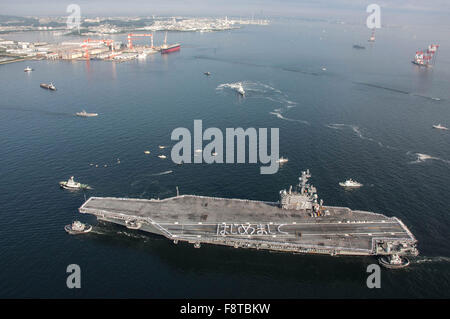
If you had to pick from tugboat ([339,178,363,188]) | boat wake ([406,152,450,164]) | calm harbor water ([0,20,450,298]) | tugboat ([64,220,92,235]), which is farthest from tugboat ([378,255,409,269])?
tugboat ([64,220,92,235])

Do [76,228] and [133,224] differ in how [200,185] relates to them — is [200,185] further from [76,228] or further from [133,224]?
[76,228]

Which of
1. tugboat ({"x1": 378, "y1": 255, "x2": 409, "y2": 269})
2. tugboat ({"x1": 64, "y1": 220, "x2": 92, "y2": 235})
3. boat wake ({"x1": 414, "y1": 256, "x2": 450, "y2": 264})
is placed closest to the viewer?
tugboat ({"x1": 378, "y1": 255, "x2": 409, "y2": 269})

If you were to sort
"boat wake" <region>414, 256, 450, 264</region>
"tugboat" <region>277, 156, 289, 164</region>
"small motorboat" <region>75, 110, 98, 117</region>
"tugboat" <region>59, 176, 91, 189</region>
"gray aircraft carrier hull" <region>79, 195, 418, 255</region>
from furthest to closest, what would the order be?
1. "small motorboat" <region>75, 110, 98, 117</region>
2. "tugboat" <region>277, 156, 289, 164</region>
3. "tugboat" <region>59, 176, 91, 189</region>
4. "gray aircraft carrier hull" <region>79, 195, 418, 255</region>
5. "boat wake" <region>414, 256, 450, 264</region>

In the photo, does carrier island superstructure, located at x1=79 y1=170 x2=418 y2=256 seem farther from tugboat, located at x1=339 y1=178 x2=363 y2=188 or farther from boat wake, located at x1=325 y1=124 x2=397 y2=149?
boat wake, located at x1=325 y1=124 x2=397 y2=149

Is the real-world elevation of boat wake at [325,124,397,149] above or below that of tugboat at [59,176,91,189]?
above

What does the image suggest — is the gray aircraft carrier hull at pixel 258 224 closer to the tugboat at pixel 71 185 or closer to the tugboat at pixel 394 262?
the tugboat at pixel 394 262

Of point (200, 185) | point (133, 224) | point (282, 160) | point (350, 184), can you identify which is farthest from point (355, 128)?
point (133, 224)

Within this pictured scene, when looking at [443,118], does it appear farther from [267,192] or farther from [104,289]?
[104,289]
